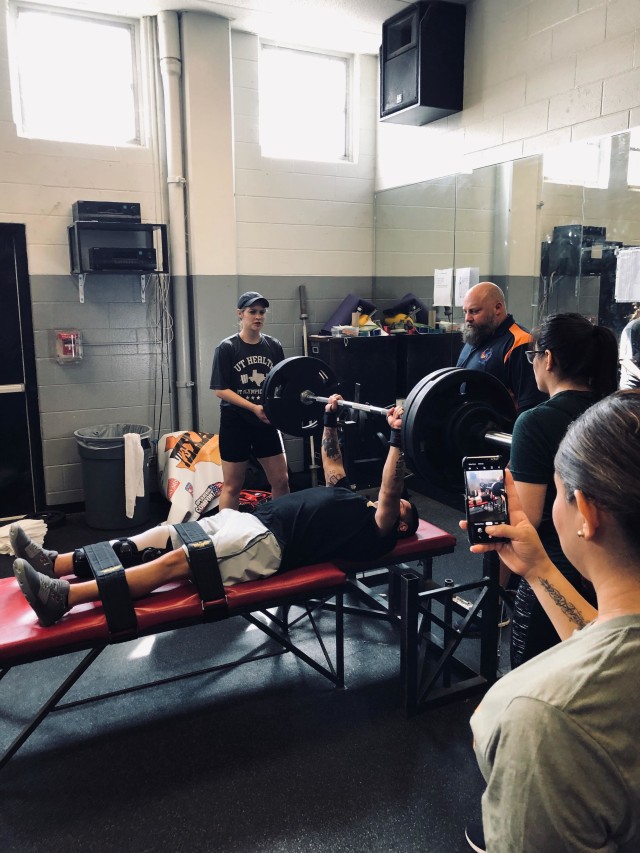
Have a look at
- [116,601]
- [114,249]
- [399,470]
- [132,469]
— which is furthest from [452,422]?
[114,249]

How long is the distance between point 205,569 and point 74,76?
3667 millimetres

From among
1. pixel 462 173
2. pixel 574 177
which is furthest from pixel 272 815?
pixel 462 173

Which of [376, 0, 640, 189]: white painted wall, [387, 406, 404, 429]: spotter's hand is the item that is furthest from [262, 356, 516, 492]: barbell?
[376, 0, 640, 189]: white painted wall

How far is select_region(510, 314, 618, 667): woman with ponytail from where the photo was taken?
1.55m

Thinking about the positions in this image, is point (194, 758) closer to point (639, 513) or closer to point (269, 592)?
point (269, 592)

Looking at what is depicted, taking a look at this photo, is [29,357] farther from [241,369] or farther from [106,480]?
[241,369]

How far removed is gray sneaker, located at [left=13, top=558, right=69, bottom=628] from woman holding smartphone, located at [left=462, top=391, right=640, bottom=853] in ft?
5.15

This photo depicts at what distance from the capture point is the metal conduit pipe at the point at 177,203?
13.9 feet

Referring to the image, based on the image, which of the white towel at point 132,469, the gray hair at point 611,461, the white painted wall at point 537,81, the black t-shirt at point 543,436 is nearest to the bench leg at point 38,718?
the black t-shirt at point 543,436

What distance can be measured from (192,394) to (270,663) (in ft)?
8.21

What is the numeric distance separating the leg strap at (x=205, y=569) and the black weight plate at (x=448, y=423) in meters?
0.78

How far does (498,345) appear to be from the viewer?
295cm

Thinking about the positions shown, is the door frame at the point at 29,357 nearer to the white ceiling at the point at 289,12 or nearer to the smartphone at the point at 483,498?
the white ceiling at the point at 289,12

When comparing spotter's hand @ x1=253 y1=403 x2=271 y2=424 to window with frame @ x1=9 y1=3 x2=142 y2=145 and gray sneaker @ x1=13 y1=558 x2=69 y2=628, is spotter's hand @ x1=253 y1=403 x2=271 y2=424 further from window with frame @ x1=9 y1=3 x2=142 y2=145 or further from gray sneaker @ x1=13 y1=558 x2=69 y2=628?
window with frame @ x1=9 y1=3 x2=142 y2=145
